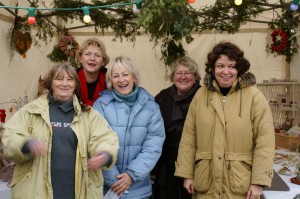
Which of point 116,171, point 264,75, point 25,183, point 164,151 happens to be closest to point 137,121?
point 116,171

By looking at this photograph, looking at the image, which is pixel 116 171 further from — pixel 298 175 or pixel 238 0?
pixel 238 0

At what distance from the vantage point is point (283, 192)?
228 centimetres

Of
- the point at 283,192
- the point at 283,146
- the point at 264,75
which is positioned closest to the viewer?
the point at 283,192

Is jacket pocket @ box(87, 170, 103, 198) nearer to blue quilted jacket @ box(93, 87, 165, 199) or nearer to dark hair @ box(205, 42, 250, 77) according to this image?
blue quilted jacket @ box(93, 87, 165, 199)

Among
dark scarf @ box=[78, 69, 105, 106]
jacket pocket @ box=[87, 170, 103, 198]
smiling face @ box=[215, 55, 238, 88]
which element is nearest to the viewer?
jacket pocket @ box=[87, 170, 103, 198]

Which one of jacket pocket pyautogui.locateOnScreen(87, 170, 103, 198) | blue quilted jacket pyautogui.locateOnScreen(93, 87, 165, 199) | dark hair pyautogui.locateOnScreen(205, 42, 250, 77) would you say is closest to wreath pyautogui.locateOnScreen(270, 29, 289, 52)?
dark hair pyautogui.locateOnScreen(205, 42, 250, 77)

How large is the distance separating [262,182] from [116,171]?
78 cm

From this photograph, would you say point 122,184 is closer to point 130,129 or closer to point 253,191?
point 130,129

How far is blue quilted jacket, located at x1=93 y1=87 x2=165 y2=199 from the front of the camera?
193 centimetres

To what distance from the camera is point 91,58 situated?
2332mm

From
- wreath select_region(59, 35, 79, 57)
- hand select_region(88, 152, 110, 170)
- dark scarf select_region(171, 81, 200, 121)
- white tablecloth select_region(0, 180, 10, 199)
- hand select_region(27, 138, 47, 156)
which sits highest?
wreath select_region(59, 35, 79, 57)

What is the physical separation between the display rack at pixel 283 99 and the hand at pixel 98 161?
3.02 metres

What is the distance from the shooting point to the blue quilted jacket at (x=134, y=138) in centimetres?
193

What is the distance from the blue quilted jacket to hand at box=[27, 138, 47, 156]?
485 mm
